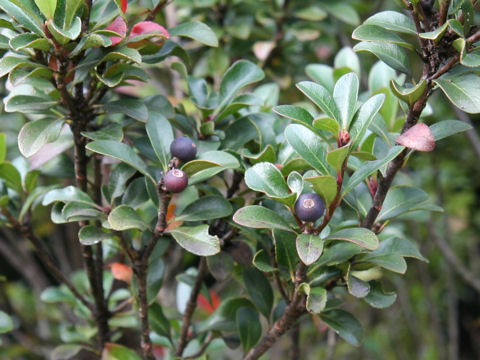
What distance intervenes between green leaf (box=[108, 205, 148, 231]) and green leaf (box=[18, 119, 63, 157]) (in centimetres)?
17

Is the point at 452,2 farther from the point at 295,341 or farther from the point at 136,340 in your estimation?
the point at 136,340

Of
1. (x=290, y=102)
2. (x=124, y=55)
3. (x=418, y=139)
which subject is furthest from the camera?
(x=290, y=102)

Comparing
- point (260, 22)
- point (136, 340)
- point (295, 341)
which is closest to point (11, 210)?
point (295, 341)

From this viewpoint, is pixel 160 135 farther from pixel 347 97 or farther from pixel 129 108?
pixel 347 97

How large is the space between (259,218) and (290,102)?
55.3 inches

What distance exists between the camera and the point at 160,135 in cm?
88

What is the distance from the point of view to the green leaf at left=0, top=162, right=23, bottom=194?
1.04 meters

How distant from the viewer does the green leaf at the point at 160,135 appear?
0.87 metres

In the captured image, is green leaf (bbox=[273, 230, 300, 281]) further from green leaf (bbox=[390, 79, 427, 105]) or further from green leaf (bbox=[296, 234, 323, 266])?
green leaf (bbox=[390, 79, 427, 105])

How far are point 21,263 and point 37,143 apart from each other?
132 centimetres

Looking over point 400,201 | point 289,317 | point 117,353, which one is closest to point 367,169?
point 400,201

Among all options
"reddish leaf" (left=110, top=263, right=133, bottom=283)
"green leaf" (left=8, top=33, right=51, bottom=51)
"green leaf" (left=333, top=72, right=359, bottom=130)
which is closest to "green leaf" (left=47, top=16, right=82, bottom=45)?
"green leaf" (left=8, top=33, right=51, bottom=51)

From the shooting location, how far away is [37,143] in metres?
0.87

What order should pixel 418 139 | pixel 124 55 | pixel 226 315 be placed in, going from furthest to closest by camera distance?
pixel 226 315 → pixel 124 55 → pixel 418 139
